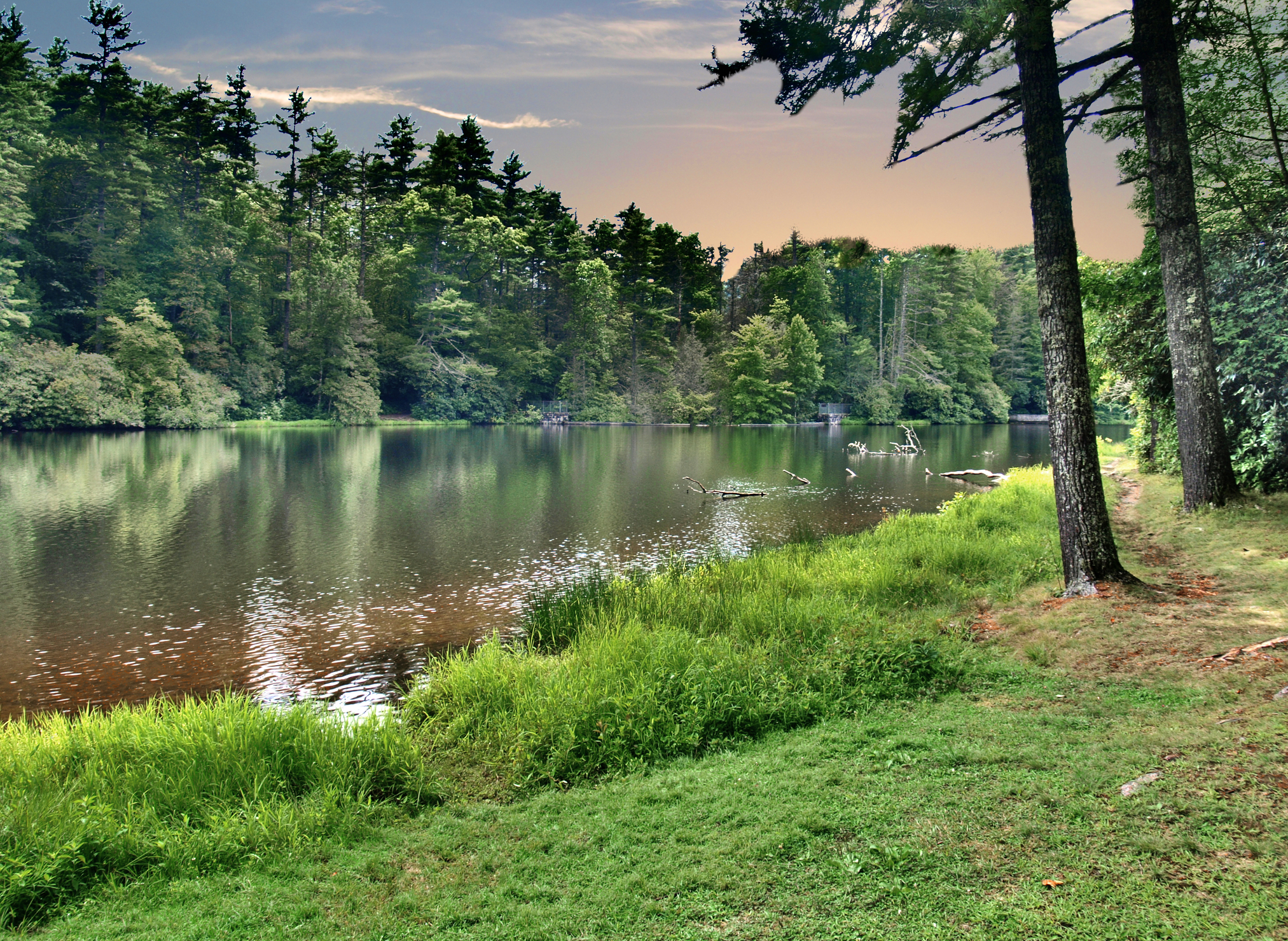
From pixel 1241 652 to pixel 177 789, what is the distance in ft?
25.3

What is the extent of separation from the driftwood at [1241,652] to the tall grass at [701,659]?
1907 millimetres

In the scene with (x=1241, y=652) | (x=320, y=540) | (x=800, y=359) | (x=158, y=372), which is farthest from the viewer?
(x=800, y=359)

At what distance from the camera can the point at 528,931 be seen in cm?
346

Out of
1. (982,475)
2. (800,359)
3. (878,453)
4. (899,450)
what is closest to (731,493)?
(982,475)

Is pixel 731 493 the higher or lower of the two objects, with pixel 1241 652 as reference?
higher

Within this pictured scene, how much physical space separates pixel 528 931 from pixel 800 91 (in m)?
9.79

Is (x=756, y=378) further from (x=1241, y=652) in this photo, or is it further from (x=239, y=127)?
(x=1241, y=652)

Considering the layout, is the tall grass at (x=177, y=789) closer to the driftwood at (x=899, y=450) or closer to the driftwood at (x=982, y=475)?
the driftwood at (x=982, y=475)

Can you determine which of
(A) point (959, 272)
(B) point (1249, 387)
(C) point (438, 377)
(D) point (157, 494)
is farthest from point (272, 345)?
(A) point (959, 272)

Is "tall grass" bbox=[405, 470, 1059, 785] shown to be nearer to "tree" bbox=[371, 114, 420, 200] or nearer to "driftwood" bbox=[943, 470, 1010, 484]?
"driftwood" bbox=[943, 470, 1010, 484]

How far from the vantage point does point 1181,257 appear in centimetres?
1055

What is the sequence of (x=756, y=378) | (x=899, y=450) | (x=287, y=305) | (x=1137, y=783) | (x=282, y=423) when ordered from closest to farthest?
(x=1137, y=783) < (x=899, y=450) < (x=282, y=423) < (x=287, y=305) < (x=756, y=378)

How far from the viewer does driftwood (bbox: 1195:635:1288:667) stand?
592 centimetres

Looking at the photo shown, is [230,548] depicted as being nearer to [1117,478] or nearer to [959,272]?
[1117,478]
